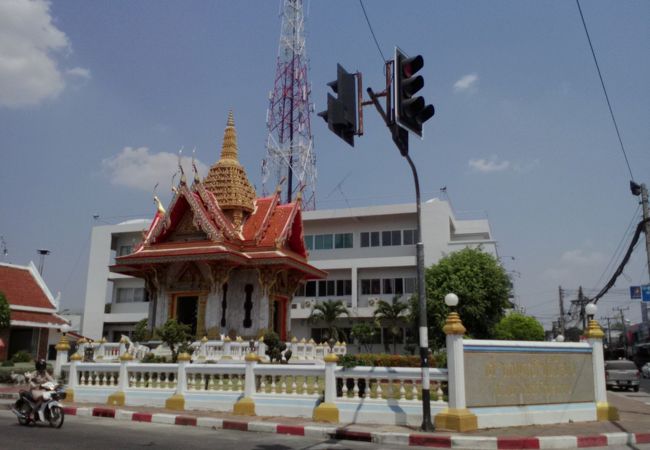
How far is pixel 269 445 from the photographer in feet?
30.5

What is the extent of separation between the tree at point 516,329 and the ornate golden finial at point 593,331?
21.6 m

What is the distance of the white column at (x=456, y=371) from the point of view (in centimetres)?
1061

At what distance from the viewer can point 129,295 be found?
157 ft

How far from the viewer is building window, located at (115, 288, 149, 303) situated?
156ft

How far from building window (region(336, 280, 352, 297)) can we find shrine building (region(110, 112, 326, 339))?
17.0m

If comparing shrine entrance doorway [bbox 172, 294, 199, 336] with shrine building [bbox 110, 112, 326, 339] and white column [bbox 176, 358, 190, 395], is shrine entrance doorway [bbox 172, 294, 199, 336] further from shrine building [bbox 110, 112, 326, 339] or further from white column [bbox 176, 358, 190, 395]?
white column [bbox 176, 358, 190, 395]

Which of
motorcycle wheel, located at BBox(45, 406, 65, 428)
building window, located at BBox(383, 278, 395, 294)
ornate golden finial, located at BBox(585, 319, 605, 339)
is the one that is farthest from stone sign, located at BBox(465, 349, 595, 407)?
building window, located at BBox(383, 278, 395, 294)

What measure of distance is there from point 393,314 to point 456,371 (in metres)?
26.7

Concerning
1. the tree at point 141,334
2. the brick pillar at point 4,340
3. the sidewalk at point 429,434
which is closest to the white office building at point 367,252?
the brick pillar at point 4,340

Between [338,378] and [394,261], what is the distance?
28.0 metres

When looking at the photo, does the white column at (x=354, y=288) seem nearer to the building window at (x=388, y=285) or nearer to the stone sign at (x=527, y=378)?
the building window at (x=388, y=285)

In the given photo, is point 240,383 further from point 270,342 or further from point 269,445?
point 270,342

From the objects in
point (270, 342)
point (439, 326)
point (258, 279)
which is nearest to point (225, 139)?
point (258, 279)

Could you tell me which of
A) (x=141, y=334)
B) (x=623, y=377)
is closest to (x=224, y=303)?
(x=141, y=334)
